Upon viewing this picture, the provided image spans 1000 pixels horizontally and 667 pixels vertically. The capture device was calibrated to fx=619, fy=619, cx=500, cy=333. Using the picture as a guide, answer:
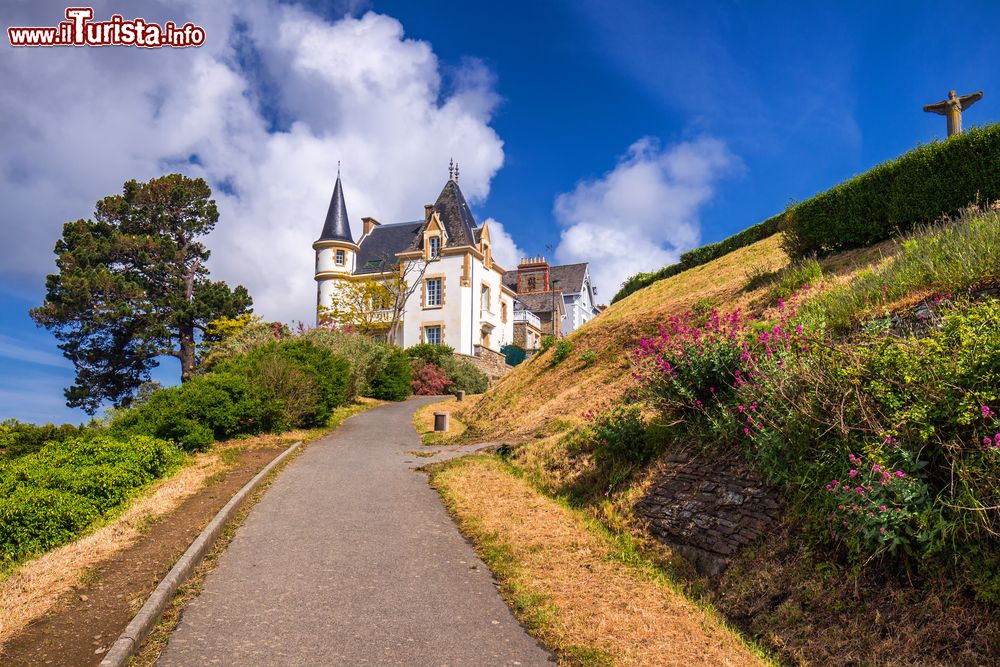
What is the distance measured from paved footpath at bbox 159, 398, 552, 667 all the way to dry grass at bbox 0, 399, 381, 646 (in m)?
1.35

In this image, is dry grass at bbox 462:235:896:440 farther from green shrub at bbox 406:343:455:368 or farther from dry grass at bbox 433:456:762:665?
green shrub at bbox 406:343:455:368

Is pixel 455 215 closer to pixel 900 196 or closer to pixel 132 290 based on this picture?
pixel 132 290

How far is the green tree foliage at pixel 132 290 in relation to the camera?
37281 millimetres

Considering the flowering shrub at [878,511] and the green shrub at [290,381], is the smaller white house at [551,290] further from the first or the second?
the flowering shrub at [878,511]

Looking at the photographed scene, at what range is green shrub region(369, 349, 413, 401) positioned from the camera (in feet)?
99.0

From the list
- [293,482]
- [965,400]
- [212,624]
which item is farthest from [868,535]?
[293,482]

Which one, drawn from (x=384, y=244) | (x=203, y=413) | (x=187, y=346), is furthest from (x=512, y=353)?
(x=203, y=413)

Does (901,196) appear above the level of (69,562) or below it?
above

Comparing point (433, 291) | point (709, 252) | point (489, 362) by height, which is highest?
point (433, 291)

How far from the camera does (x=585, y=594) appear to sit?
599 centimetres

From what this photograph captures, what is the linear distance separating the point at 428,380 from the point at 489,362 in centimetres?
876

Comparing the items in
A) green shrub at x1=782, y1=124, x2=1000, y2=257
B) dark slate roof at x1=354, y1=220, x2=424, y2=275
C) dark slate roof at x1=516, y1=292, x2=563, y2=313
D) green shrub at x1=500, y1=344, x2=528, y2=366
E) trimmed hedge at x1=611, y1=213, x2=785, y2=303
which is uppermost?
dark slate roof at x1=354, y1=220, x2=424, y2=275

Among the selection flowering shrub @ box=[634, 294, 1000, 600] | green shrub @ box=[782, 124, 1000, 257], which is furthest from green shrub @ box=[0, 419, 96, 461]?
green shrub @ box=[782, 124, 1000, 257]

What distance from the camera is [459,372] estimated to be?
3669cm
